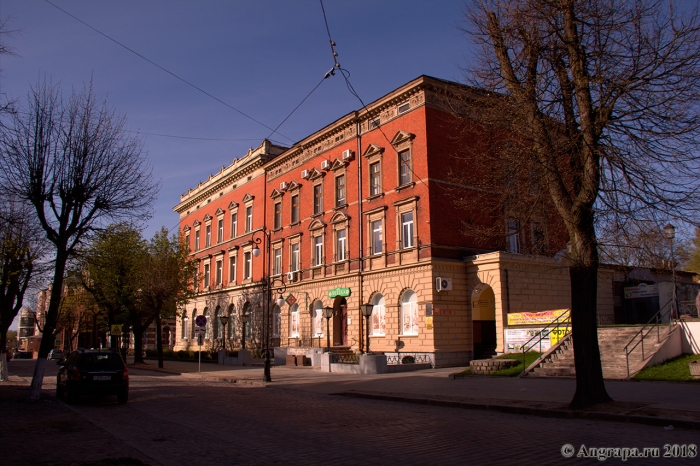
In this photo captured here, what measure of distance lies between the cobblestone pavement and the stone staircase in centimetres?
745

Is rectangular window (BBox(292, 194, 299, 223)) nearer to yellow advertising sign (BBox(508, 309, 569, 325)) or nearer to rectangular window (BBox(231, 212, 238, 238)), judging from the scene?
rectangular window (BBox(231, 212, 238, 238))

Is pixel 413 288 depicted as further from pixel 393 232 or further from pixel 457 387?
pixel 457 387

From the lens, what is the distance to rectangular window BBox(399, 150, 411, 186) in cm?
3097

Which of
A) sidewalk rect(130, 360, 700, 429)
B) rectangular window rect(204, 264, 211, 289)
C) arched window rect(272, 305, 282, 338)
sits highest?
rectangular window rect(204, 264, 211, 289)

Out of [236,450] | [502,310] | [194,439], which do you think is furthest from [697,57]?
[502,310]

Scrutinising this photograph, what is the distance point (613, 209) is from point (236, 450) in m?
9.50

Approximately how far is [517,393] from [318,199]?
984 inches

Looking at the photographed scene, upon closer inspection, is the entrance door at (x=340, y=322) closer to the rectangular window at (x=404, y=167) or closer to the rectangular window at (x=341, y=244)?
the rectangular window at (x=341, y=244)

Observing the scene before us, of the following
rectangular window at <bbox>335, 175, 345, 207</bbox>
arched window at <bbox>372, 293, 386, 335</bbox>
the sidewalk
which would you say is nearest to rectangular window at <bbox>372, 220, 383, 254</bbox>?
arched window at <bbox>372, 293, 386, 335</bbox>

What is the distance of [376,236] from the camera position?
3316 cm

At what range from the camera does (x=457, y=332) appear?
29062mm

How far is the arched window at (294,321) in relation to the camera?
40.0m

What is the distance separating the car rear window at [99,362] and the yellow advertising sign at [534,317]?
17.5 m

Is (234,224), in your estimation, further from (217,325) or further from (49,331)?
(49,331)
